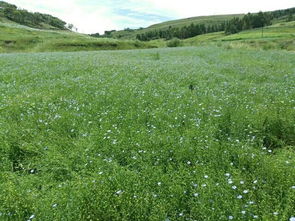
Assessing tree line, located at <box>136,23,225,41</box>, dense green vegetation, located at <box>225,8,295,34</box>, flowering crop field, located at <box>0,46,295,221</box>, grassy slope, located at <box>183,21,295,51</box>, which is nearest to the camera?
flowering crop field, located at <box>0,46,295,221</box>

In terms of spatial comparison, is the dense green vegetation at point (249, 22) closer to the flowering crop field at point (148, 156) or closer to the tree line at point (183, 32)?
the tree line at point (183, 32)

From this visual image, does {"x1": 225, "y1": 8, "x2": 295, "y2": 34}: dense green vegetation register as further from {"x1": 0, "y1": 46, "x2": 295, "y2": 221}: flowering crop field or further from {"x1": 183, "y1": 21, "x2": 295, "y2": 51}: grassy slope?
{"x1": 0, "y1": 46, "x2": 295, "y2": 221}: flowering crop field

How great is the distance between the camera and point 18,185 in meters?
4.33

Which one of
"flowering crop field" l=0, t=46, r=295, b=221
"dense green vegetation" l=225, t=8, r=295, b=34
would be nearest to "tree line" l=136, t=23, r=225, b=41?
"dense green vegetation" l=225, t=8, r=295, b=34

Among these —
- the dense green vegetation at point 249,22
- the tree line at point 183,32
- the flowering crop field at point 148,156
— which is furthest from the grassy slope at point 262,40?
the tree line at point 183,32

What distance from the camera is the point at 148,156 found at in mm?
4895

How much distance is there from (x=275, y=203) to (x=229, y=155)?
4.61 feet

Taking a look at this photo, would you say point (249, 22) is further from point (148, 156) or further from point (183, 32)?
point (148, 156)

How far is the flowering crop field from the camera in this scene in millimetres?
3541

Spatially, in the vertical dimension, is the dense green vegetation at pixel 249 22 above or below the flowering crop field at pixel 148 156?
above

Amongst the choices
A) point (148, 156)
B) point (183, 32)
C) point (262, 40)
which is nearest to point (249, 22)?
point (183, 32)

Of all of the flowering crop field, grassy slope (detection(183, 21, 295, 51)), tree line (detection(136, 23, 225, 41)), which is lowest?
grassy slope (detection(183, 21, 295, 51))

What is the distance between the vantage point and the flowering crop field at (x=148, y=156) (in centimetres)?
354

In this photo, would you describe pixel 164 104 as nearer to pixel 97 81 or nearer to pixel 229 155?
pixel 229 155
